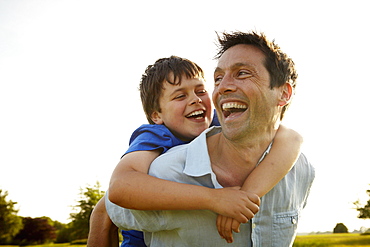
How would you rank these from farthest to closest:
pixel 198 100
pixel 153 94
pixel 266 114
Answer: pixel 153 94 → pixel 198 100 → pixel 266 114

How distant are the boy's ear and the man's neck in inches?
47.5

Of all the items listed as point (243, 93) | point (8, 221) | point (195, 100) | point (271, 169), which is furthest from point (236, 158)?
point (8, 221)

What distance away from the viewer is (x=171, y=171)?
334 cm

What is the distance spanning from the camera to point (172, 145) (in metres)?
3.99

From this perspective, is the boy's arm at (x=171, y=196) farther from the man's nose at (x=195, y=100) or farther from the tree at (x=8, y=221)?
the tree at (x=8, y=221)

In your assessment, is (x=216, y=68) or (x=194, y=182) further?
(x=216, y=68)

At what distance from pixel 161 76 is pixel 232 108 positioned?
4.60 ft

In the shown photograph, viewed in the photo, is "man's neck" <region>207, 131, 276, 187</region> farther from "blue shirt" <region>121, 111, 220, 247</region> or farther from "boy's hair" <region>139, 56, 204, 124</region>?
"boy's hair" <region>139, 56, 204, 124</region>

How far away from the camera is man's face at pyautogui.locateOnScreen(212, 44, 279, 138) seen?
3.36 m

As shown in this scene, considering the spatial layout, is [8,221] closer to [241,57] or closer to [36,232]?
[36,232]

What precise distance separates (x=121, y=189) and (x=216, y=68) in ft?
4.42

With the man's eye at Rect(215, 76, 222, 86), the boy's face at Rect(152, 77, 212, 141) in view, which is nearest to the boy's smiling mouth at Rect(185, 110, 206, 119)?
the boy's face at Rect(152, 77, 212, 141)

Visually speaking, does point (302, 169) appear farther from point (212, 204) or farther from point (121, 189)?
point (121, 189)

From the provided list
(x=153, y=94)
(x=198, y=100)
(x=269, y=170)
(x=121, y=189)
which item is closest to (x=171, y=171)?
(x=121, y=189)
